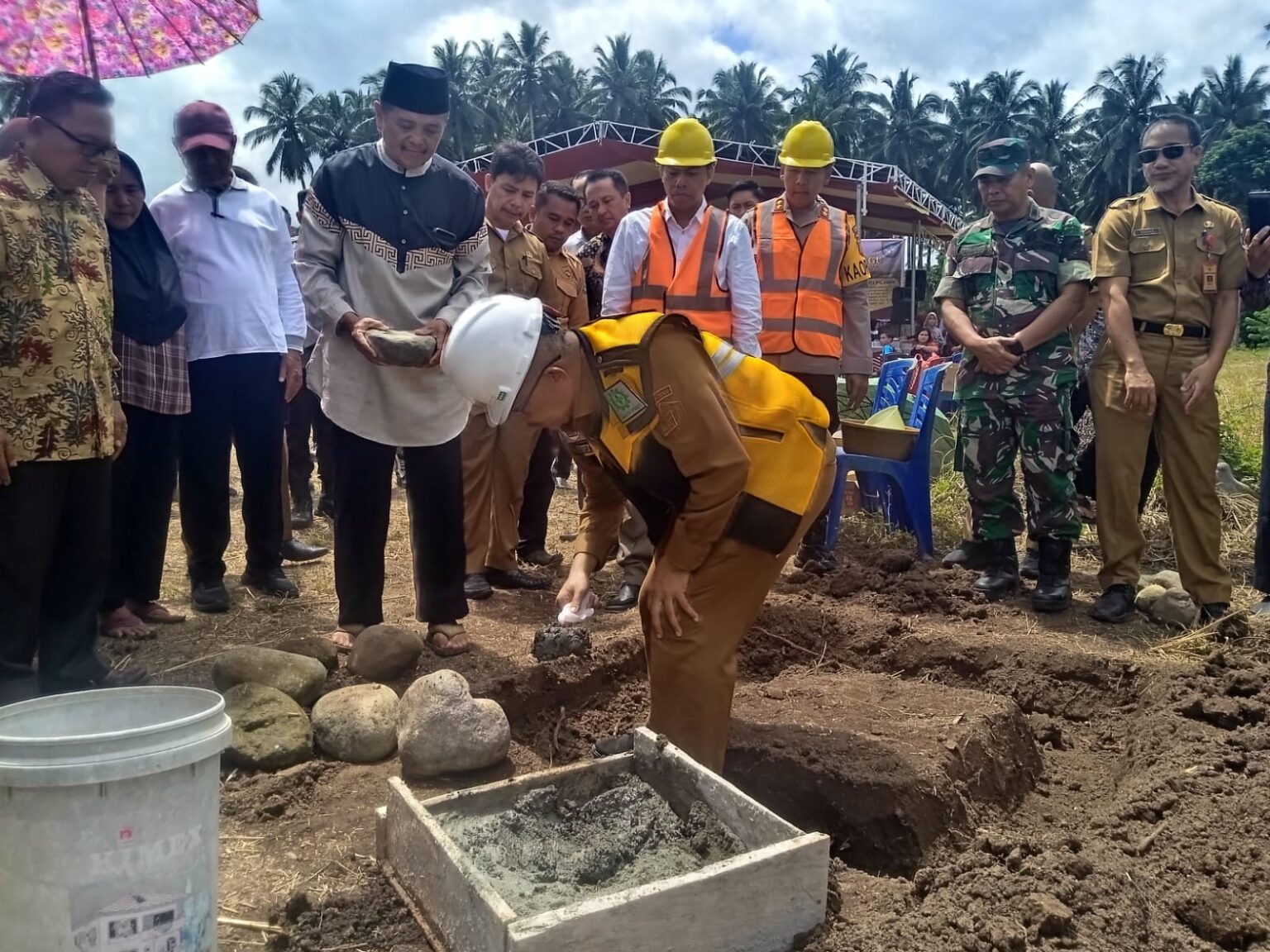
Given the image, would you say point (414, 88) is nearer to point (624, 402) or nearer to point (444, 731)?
point (624, 402)

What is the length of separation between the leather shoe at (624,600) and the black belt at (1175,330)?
→ 8.56 feet

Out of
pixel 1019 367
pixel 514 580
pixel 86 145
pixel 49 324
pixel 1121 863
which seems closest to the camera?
pixel 1121 863

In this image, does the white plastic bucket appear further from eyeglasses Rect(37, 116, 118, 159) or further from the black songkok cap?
the black songkok cap

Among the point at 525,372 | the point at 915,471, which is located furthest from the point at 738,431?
the point at 915,471

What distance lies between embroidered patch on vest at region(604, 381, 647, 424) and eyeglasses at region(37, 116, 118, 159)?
1.94m

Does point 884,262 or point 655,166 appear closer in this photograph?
point 884,262

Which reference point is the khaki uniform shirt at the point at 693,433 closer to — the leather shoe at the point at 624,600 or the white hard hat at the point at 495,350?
the white hard hat at the point at 495,350

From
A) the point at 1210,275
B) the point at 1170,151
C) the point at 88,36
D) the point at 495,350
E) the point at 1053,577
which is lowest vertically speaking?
the point at 1053,577

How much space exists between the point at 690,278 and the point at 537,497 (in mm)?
1627

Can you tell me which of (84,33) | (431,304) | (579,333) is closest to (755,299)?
(431,304)

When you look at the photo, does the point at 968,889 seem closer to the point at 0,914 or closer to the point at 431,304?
the point at 0,914

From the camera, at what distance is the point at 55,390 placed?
9.73 feet

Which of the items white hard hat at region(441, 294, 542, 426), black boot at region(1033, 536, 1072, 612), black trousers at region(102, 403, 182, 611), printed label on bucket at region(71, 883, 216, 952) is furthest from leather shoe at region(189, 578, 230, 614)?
black boot at region(1033, 536, 1072, 612)

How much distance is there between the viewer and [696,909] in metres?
1.93
